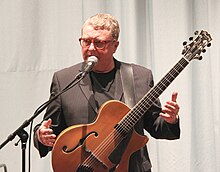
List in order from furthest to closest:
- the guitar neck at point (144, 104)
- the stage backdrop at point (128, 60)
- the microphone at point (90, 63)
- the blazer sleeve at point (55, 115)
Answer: the stage backdrop at point (128, 60)
the blazer sleeve at point (55, 115)
the guitar neck at point (144, 104)
the microphone at point (90, 63)

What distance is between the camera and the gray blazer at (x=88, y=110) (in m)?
1.66

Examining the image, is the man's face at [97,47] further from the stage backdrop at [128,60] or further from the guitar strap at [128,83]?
the stage backdrop at [128,60]

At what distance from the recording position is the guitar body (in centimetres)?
159

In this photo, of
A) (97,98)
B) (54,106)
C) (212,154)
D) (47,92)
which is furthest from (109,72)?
(212,154)

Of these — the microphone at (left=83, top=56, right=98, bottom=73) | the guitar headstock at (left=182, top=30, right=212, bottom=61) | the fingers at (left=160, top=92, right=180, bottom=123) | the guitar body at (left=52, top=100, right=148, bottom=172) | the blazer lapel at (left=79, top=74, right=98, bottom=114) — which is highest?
the guitar headstock at (left=182, top=30, right=212, bottom=61)

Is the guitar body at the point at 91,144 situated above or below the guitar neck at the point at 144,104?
below

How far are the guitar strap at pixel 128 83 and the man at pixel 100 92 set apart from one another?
0.01 metres

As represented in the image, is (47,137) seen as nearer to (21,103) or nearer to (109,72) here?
(109,72)

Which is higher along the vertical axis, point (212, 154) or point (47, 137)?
point (47, 137)

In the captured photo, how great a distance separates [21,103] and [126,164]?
3.22 feet

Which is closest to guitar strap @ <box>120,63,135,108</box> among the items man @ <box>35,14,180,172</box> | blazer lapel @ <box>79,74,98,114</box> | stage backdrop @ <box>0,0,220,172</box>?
man @ <box>35,14,180,172</box>

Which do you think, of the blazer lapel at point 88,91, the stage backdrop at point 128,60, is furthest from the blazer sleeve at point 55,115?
the stage backdrop at point 128,60

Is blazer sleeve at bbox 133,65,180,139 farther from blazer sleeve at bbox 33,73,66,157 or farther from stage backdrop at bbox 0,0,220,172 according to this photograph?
stage backdrop at bbox 0,0,220,172

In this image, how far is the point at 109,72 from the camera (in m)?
1.74
